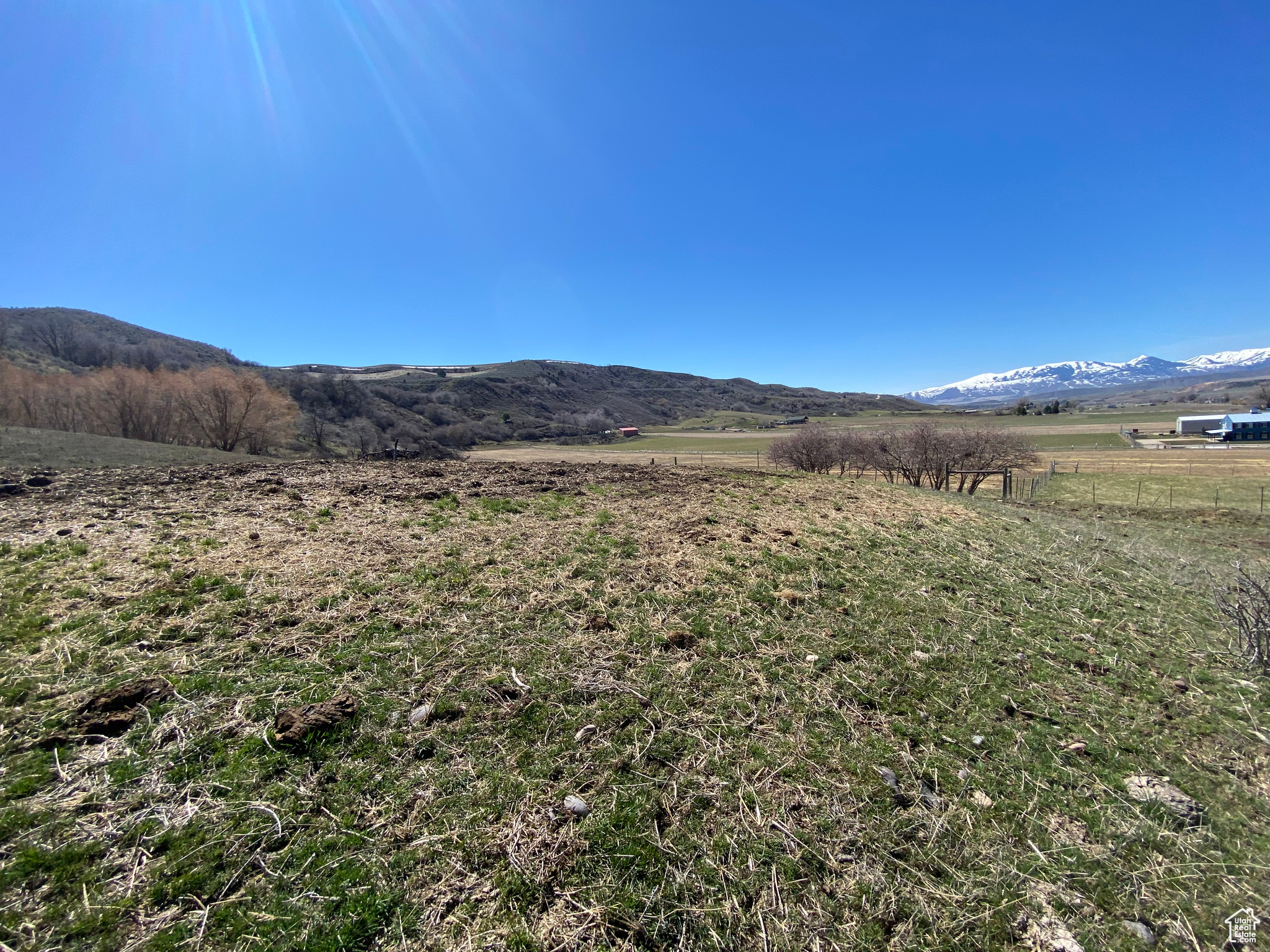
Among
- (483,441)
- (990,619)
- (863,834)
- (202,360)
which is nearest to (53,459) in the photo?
(863,834)

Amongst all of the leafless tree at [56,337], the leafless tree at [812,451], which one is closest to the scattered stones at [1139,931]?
the leafless tree at [812,451]

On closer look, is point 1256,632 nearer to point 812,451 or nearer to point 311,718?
point 311,718

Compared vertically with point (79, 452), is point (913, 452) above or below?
below

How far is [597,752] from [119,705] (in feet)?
11.4

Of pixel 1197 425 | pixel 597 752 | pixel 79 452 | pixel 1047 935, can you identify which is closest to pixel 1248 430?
pixel 1197 425

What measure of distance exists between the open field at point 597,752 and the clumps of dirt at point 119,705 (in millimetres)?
50

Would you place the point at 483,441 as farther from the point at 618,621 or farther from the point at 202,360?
the point at 618,621

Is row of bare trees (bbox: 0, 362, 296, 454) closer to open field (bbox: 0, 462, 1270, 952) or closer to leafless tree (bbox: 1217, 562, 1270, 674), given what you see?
open field (bbox: 0, 462, 1270, 952)

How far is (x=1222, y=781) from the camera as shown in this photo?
3.54 meters

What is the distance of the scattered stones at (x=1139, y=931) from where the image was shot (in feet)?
8.00

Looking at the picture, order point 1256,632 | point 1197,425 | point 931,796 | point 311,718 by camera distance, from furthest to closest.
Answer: point 1197,425 < point 1256,632 < point 311,718 < point 931,796

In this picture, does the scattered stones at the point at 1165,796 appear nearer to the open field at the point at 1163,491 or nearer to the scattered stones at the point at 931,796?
the scattered stones at the point at 931,796

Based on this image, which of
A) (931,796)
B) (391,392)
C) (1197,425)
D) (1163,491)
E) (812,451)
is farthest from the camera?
(391,392)

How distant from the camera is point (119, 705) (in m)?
3.44
